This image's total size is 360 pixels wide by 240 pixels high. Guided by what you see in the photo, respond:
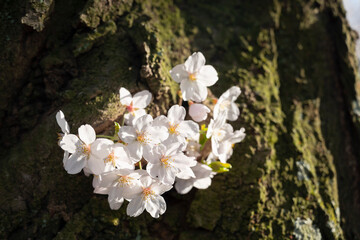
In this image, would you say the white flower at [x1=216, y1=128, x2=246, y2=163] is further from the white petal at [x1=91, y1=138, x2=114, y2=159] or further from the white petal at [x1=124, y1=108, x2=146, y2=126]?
the white petal at [x1=91, y1=138, x2=114, y2=159]

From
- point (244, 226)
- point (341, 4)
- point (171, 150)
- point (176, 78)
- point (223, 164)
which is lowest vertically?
point (244, 226)

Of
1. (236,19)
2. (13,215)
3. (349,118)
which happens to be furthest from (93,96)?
(349,118)

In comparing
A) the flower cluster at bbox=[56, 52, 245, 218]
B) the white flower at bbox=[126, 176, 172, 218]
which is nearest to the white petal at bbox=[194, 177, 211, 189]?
the flower cluster at bbox=[56, 52, 245, 218]

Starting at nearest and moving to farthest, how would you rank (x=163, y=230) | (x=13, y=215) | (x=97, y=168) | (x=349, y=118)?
1. (x=97, y=168)
2. (x=13, y=215)
3. (x=163, y=230)
4. (x=349, y=118)

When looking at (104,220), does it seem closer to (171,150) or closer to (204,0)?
(171,150)

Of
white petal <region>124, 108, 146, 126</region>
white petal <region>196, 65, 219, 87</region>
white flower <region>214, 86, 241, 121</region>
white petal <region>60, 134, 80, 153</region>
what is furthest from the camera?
white flower <region>214, 86, 241, 121</region>

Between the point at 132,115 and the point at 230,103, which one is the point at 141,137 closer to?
the point at 132,115

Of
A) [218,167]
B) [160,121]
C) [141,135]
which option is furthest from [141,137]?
[218,167]
